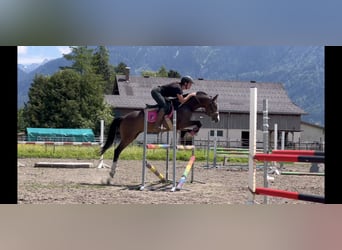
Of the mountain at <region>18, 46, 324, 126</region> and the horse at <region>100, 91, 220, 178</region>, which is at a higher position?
the mountain at <region>18, 46, 324, 126</region>

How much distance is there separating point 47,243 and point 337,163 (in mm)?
3822

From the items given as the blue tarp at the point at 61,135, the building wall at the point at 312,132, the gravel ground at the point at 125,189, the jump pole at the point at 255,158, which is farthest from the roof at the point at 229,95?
the jump pole at the point at 255,158

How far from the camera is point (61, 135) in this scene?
11164mm

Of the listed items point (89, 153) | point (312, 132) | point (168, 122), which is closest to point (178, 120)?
point (168, 122)

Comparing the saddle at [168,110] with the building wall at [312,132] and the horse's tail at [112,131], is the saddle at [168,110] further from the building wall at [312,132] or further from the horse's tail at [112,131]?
the building wall at [312,132]

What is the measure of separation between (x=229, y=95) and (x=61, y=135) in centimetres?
356

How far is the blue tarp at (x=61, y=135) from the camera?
1102 cm

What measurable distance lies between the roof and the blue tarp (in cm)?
92

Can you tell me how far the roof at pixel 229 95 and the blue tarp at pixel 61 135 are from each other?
92 cm

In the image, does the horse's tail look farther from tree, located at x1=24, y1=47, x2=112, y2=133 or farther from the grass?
tree, located at x1=24, y1=47, x2=112, y2=133

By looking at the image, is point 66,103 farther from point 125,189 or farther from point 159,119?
point 125,189

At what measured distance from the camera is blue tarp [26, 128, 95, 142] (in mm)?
11016

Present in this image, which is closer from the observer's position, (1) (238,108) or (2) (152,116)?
(2) (152,116)

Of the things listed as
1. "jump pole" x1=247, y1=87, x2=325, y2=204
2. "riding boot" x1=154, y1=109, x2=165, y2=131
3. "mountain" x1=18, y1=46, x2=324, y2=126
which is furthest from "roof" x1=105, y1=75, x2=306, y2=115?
"mountain" x1=18, y1=46, x2=324, y2=126
